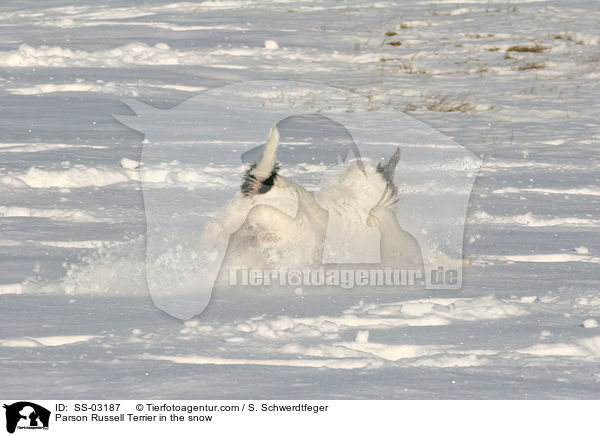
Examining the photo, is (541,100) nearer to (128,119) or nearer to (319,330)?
(128,119)

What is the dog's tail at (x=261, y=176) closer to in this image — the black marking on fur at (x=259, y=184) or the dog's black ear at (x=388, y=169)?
the black marking on fur at (x=259, y=184)

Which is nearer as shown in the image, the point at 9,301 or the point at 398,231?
the point at 9,301

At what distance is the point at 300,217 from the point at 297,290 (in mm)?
347

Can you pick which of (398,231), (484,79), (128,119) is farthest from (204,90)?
(398,231)

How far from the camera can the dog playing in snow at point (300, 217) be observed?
407 cm

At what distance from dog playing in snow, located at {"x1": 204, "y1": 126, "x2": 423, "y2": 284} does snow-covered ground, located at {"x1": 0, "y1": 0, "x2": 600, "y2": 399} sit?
9.8 inches

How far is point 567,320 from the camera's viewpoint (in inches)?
151

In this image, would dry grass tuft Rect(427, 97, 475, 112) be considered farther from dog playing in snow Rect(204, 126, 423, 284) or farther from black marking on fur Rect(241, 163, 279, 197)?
black marking on fur Rect(241, 163, 279, 197)

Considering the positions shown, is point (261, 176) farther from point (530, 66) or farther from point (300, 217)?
point (530, 66)

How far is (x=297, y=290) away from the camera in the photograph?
411 cm

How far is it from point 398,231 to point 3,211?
230 centimetres

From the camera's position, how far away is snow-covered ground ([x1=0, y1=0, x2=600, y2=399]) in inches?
127

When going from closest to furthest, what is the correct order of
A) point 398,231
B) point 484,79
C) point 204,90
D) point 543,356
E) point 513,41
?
point 543,356
point 398,231
point 204,90
point 484,79
point 513,41

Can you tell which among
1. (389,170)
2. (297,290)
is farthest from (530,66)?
(297,290)
